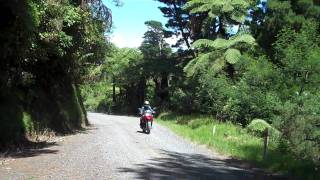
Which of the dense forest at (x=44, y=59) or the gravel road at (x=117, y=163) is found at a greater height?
the dense forest at (x=44, y=59)

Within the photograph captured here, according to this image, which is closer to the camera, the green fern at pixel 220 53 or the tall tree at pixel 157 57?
the green fern at pixel 220 53

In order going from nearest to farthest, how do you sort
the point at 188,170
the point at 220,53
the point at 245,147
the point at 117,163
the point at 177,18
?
the point at 188,170 < the point at 117,163 < the point at 245,147 < the point at 220,53 < the point at 177,18

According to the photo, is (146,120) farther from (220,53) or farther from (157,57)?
(157,57)

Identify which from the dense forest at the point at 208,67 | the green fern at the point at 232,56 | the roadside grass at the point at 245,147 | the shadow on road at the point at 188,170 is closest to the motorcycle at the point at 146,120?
the roadside grass at the point at 245,147

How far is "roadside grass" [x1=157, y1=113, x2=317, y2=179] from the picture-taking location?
13.5 meters

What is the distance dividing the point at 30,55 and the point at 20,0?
426cm

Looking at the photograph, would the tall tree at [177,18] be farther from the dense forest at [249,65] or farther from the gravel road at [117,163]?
the gravel road at [117,163]

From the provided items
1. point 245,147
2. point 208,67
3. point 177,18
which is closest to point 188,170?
point 245,147

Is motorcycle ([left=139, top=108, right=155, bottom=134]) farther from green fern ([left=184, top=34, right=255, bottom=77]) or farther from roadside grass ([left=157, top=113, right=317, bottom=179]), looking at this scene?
green fern ([left=184, top=34, right=255, bottom=77])

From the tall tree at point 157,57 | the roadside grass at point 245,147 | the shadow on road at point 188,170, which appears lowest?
the shadow on road at point 188,170

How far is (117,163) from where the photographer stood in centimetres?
1338

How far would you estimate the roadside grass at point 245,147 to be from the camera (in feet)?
44.4

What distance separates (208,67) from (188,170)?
19674 millimetres

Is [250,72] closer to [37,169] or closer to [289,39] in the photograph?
[289,39]
